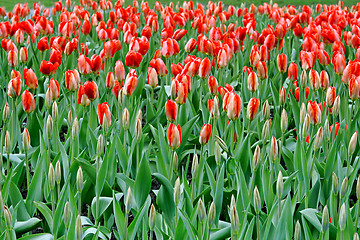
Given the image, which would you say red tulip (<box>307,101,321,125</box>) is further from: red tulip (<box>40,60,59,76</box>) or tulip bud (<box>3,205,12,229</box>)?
red tulip (<box>40,60,59,76</box>)

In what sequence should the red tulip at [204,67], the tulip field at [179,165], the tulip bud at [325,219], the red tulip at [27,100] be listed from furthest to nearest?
1. the red tulip at [204,67]
2. the red tulip at [27,100]
3. the tulip field at [179,165]
4. the tulip bud at [325,219]

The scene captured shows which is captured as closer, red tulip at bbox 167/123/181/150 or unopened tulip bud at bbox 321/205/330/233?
unopened tulip bud at bbox 321/205/330/233

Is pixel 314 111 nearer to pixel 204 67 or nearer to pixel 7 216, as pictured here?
pixel 204 67

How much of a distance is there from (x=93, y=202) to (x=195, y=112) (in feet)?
3.65

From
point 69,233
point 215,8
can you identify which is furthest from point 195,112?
point 215,8

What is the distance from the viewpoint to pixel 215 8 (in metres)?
6.44

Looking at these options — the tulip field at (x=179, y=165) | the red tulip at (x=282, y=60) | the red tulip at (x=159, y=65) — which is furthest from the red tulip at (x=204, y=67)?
the red tulip at (x=282, y=60)

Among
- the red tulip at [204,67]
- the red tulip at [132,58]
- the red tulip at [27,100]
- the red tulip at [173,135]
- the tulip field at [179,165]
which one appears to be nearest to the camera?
the tulip field at [179,165]

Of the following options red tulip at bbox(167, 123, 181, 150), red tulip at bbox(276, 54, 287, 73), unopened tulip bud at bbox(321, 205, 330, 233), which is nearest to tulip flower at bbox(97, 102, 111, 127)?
red tulip at bbox(167, 123, 181, 150)

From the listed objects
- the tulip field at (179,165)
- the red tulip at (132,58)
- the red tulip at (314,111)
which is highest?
the red tulip at (132,58)

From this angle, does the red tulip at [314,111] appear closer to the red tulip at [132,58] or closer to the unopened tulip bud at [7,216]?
the red tulip at [132,58]

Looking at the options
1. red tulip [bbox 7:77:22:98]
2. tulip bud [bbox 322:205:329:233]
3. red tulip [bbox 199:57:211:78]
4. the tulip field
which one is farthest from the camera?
red tulip [bbox 199:57:211:78]

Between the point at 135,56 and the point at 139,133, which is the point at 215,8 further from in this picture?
the point at 139,133

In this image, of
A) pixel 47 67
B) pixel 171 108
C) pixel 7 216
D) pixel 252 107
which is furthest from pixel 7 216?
pixel 47 67
